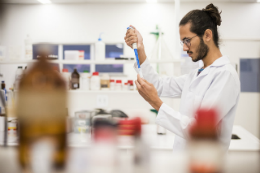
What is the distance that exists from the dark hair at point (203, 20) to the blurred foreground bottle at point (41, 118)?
3.12 feet

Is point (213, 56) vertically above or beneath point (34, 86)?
above

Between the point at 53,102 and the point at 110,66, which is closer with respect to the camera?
the point at 53,102

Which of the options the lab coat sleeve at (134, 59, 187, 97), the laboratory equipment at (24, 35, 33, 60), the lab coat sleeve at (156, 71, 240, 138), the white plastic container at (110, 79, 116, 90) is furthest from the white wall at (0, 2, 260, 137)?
the lab coat sleeve at (156, 71, 240, 138)

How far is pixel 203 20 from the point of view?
45.9 inches

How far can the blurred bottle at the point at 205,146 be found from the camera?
0.30 m

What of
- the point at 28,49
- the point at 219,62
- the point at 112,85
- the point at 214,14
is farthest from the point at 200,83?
the point at 28,49

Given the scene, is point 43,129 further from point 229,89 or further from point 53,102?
point 229,89

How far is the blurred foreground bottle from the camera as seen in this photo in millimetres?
346

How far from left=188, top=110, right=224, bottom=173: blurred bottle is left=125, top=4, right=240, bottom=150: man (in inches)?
20.4

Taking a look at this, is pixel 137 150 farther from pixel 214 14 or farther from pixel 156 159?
pixel 214 14

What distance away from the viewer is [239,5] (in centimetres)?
468

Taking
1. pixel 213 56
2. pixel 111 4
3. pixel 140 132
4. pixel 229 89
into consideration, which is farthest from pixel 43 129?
pixel 111 4

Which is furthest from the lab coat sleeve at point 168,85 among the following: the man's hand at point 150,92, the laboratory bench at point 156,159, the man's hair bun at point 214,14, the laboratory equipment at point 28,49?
the laboratory equipment at point 28,49

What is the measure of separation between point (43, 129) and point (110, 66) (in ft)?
16.5
